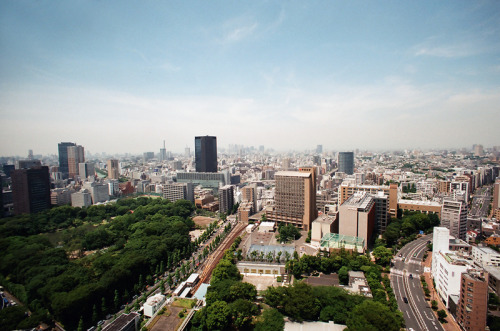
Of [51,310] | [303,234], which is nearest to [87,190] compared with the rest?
[51,310]

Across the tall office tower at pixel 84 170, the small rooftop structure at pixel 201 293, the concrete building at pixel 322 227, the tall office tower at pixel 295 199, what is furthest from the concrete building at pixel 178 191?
the small rooftop structure at pixel 201 293

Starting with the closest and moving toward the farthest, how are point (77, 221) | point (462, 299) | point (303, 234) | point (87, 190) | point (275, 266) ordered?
point (462, 299)
point (275, 266)
point (303, 234)
point (77, 221)
point (87, 190)

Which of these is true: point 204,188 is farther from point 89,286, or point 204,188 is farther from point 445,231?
point 445,231

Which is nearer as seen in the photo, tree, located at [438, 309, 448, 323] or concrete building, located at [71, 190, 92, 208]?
tree, located at [438, 309, 448, 323]

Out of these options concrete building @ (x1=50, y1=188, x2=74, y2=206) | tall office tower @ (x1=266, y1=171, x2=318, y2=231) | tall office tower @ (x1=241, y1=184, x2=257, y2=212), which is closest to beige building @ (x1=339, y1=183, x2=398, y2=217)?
tall office tower @ (x1=266, y1=171, x2=318, y2=231)

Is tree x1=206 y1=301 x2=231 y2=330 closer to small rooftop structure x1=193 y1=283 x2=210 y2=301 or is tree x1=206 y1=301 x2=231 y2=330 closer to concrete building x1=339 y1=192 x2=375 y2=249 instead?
small rooftop structure x1=193 y1=283 x2=210 y2=301

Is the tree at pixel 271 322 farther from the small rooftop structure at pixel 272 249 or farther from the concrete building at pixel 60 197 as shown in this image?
the concrete building at pixel 60 197

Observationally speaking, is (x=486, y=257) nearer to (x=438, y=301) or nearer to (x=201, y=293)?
(x=438, y=301)
